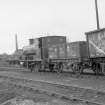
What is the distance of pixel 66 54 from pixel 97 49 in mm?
3846

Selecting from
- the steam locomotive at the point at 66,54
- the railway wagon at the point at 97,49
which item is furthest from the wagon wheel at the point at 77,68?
the railway wagon at the point at 97,49

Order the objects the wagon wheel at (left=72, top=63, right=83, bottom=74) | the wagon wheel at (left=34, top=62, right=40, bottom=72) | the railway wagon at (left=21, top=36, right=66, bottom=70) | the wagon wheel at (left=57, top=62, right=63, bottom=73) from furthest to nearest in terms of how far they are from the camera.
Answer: the wagon wheel at (left=34, top=62, right=40, bottom=72) → the railway wagon at (left=21, top=36, right=66, bottom=70) → the wagon wheel at (left=57, top=62, right=63, bottom=73) → the wagon wheel at (left=72, top=63, right=83, bottom=74)

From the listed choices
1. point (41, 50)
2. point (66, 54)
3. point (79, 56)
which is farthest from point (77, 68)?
point (41, 50)

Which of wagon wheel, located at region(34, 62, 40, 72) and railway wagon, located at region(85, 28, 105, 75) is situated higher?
A: railway wagon, located at region(85, 28, 105, 75)

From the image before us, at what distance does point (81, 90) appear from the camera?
9.40 m

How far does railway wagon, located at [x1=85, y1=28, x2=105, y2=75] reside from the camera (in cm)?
1352

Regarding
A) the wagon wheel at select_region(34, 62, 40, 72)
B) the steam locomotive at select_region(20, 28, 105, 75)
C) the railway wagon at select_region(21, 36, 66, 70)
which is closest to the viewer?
the steam locomotive at select_region(20, 28, 105, 75)

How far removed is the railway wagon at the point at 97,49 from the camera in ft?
44.4

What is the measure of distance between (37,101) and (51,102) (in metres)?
0.64

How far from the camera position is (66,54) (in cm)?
1719

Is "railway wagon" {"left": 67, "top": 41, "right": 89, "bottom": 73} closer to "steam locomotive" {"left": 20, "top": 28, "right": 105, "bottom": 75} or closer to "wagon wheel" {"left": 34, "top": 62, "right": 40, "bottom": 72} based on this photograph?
"steam locomotive" {"left": 20, "top": 28, "right": 105, "bottom": 75}

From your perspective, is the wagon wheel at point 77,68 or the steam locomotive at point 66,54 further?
the wagon wheel at point 77,68

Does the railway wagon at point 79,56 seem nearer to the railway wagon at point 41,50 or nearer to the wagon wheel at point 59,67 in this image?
the wagon wheel at point 59,67

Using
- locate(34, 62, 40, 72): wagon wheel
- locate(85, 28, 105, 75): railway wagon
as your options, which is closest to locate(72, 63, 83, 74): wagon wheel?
locate(85, 28, 105, 75): railway wagon
